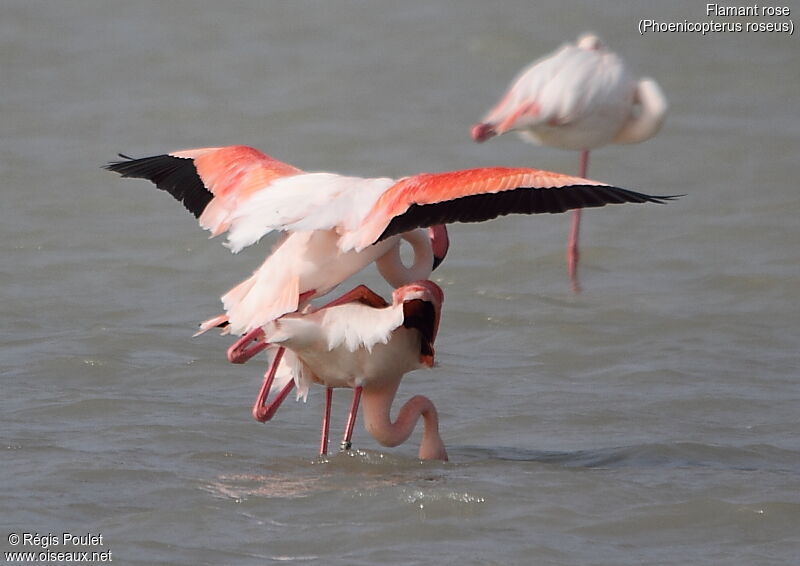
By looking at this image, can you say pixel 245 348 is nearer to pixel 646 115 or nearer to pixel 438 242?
pixel 438 242

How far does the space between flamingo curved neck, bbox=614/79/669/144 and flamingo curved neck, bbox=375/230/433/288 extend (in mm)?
3505

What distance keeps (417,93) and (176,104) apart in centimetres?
192

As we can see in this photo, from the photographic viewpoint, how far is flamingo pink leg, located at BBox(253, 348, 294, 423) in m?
5.16

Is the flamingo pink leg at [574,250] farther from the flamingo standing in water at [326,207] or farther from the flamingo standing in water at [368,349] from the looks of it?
the flamingo standing in water at [368,349]

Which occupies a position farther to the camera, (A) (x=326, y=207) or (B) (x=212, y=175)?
(B) (x=212, y=175)

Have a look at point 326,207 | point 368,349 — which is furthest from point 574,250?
point 326,207

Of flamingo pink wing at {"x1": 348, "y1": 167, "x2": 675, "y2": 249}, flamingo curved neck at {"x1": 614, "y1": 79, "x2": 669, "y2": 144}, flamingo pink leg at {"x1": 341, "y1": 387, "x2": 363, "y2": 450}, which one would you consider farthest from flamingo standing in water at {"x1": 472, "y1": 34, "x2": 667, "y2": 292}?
flamingo pink wing at {"x1": 348, "y1": 167, "x2": 675, "y2": 249}

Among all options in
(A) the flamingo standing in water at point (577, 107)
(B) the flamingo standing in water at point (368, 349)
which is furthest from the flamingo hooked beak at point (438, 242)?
(A) the flamingo standing in water at point (577, 107)

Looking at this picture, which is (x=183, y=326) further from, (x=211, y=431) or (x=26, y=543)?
(x=26, y=543)

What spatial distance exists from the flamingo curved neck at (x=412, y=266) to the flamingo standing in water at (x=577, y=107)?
294 cm

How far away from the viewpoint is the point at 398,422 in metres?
5.08

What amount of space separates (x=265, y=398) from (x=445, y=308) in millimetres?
2456

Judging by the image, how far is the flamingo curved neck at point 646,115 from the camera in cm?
834

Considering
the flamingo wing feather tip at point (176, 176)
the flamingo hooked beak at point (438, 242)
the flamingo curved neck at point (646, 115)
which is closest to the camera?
the flamingo hooked beak at point (438, 242)
